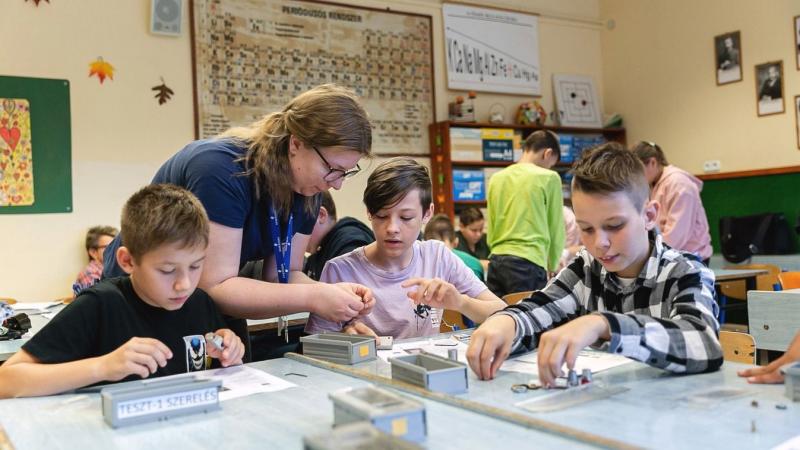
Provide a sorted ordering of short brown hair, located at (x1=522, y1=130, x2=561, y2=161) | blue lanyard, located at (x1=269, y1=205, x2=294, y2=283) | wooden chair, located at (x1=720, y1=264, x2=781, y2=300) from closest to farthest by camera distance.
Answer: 1. blue lanyard, located at (x1=269, y1=205, x2=294, y2=283)
2. short brown hair, located at (x1=522, y1=130, x2=561, y2=161)
3. wooden chair, located at (x1=720, y1=264, x2=781, y2=300)

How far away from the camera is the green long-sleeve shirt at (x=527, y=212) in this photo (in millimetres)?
3844

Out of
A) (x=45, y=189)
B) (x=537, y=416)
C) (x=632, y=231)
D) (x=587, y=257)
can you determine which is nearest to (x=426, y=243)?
(x=587, y=257)

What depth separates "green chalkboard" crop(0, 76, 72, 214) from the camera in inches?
182

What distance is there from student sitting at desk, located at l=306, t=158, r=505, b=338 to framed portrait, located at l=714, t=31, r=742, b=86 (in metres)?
4.74

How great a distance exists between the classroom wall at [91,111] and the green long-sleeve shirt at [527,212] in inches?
96.1

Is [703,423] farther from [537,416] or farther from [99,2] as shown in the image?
[99,2]

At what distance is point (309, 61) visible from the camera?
222 inches

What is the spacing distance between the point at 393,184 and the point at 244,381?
914 millimetres

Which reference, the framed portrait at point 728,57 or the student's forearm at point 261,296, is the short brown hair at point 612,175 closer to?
the student's forearm at point 261,296

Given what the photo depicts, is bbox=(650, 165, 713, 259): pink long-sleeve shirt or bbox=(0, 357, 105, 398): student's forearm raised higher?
bbox=(650, 165, 713, 259): pink long-sleeve shirt

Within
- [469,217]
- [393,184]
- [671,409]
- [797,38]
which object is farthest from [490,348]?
[797,38]

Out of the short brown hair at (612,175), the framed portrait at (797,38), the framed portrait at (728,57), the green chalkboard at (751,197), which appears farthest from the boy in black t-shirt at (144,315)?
the framed portrait at (728,57)

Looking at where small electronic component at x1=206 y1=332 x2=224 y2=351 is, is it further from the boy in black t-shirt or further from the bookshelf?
the bookshelf

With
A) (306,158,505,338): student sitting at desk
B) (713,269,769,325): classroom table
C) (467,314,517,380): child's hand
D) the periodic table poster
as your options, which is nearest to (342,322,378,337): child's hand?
(306,158,505,338): student sitting at desk
